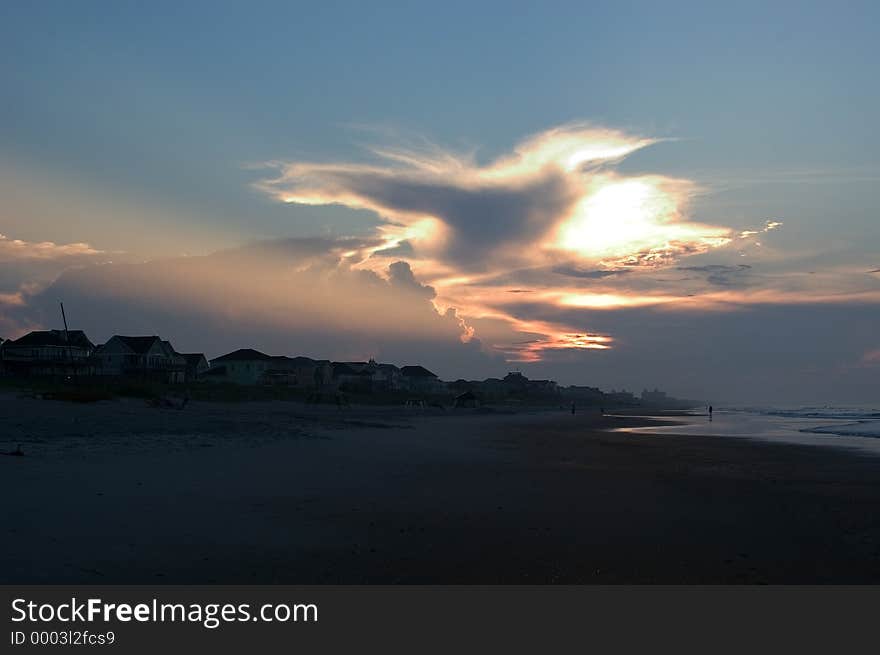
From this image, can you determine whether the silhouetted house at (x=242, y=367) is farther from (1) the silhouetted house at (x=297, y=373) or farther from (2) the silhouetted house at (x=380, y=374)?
(2) the silhouetted house at (x=380, y=374)

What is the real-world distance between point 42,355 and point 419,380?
92701 millimetres

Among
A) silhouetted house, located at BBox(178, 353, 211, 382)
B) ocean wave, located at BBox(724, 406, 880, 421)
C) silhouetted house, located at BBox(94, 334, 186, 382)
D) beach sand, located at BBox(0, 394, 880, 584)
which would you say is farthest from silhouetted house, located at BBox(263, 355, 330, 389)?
beach sand, located at BBox(0, 394, 880, 584)

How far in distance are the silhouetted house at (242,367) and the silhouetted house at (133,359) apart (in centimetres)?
1758

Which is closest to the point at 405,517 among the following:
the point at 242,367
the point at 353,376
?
the point at 242,367

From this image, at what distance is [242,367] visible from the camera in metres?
117

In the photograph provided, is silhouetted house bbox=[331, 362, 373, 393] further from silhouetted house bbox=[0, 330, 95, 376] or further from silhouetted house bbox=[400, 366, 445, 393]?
silhouetted house bbox=[0, 330, 95, 376]

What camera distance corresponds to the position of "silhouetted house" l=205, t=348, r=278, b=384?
115m

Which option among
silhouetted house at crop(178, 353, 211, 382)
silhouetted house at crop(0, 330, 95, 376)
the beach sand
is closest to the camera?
the beach sand

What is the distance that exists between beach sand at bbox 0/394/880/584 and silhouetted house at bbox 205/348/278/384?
294 feet

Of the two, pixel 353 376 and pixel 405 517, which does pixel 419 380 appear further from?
pixel 405 517

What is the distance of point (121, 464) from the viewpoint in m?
19.1
